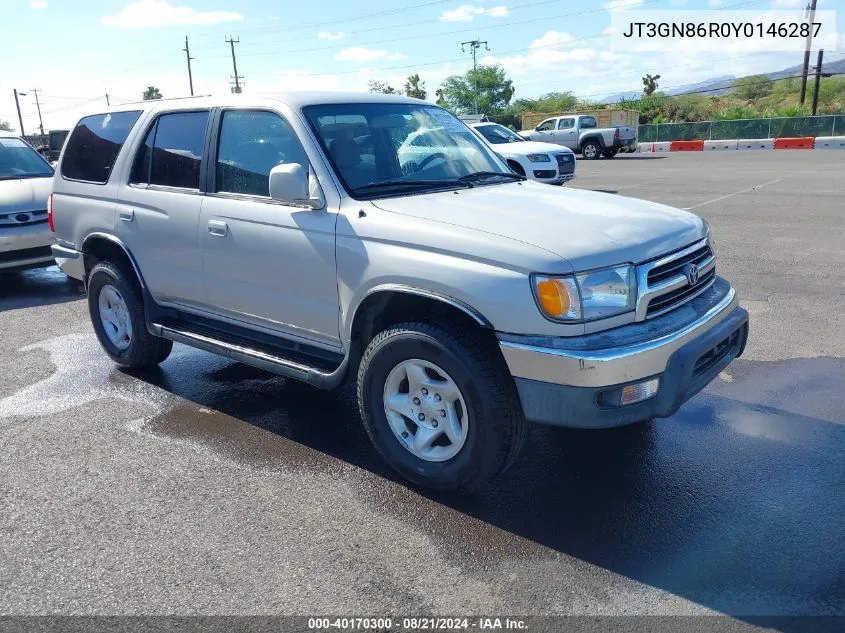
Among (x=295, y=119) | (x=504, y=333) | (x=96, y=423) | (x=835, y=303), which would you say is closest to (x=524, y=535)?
(x=504, y=333)

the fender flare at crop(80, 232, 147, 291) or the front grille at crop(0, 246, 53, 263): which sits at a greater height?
the fender flare at crop(80, 232, 147, 291)

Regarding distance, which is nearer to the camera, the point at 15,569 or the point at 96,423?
the point at 15,569

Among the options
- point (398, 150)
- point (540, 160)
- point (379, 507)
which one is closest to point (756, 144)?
point (540, 160)

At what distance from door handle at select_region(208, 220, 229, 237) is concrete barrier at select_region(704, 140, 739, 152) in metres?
35.2

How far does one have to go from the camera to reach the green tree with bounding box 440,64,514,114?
325ft

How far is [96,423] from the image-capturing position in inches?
187

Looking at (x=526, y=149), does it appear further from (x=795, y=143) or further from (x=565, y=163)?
(x=795, y=143)

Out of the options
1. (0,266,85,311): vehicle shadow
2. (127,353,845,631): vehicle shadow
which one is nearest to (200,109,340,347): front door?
(127,353,845,631): vehicle shadow

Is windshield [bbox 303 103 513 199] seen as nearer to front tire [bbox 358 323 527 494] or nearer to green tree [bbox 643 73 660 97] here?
front tire [bbox 358 323 527 494]

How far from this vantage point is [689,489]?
12.0 feet

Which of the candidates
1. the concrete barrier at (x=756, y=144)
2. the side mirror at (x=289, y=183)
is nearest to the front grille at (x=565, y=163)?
the side mirror at (x=289, y=183)

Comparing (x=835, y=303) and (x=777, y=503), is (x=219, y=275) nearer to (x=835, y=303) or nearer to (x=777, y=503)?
(x=777, y=503)

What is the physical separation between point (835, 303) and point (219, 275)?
5.45 metres

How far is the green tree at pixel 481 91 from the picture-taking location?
325 feet
